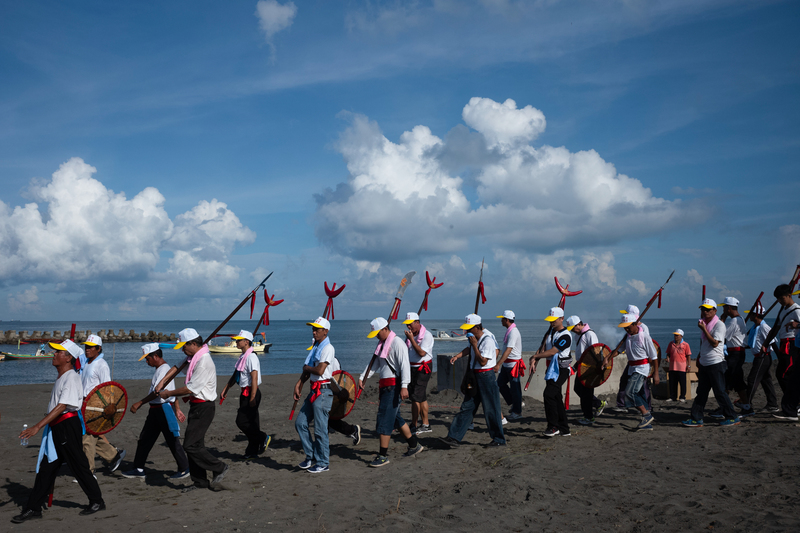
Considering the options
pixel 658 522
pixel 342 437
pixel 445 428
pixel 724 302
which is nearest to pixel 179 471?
pixel 342 437

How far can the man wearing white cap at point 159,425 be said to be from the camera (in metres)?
7.13

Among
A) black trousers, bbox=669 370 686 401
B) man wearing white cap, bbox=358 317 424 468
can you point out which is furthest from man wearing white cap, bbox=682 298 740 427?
man wearing white cap, bbox=358 317 424 468

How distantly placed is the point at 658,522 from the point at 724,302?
19.2ft

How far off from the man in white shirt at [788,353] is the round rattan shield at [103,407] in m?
10.1

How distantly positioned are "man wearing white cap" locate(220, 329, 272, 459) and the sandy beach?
37 cm

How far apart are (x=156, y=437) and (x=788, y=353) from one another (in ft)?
33.1

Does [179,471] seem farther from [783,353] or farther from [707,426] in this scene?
[783,353]

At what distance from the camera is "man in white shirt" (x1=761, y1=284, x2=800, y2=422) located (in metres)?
8.44

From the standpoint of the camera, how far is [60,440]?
5703 millimetres

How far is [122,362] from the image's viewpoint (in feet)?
170

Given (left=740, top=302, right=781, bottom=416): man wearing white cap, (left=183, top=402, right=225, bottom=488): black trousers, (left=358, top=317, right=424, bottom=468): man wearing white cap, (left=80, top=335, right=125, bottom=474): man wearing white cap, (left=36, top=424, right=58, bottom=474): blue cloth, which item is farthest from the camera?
(left=740, top=302, right=781, bottom=416): man wearing white cap

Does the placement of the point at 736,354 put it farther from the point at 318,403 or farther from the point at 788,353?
the point at 318,403

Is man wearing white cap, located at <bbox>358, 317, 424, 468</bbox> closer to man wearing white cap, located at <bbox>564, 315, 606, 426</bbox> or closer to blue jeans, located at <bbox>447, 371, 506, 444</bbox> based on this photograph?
blue jeans, located at <bbox>447, 371, 506, 444</bbox>

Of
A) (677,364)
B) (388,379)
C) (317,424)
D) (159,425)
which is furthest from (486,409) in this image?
(677,364)
